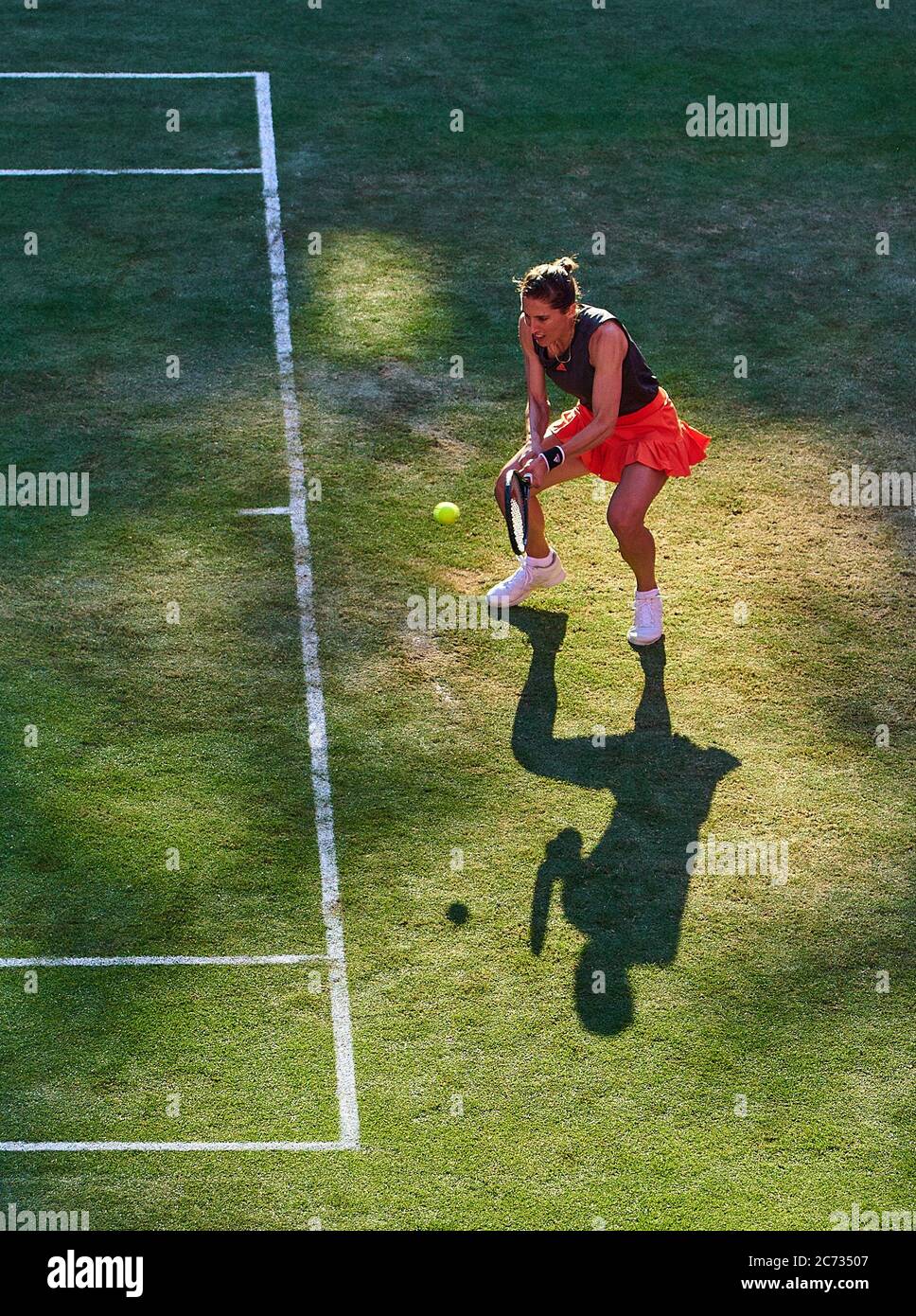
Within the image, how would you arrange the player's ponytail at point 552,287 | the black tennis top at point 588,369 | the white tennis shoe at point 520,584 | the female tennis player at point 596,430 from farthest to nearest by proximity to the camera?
the white tennis shoe at point 520,584 < the black tennis top at point 588,369 < the female tennis player at point 596,430 < the player's ponytail at point 552,287

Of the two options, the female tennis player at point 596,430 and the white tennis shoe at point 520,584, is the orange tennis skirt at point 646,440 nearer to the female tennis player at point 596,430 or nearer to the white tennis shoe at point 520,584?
the female tennis player at point 596,430

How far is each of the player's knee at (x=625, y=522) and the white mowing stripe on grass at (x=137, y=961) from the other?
10.1 ft

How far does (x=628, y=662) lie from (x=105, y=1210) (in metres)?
4.37

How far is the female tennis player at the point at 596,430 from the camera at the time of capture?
8.92 m

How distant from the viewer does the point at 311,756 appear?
8.69m

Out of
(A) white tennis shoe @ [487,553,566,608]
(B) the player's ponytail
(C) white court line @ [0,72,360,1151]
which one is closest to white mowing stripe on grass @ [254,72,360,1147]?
(C) white court line @ [0,72,360,1151]

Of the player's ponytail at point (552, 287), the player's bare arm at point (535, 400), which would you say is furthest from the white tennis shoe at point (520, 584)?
the player's ponytail at point (552, 287)

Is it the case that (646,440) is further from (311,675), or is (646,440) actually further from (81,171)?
(81,171)

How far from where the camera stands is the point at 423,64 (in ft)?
55.3

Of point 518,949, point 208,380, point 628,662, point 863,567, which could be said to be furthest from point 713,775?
point 208,380

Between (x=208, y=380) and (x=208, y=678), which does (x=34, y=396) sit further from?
(x=208, y=678)

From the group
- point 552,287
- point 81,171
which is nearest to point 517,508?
point 552,287

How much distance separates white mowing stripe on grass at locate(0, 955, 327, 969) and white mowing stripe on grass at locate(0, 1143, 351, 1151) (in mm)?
948

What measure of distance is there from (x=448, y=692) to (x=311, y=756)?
3.07 feet
